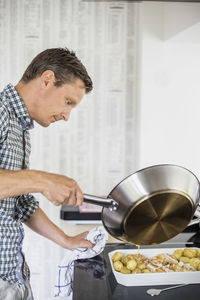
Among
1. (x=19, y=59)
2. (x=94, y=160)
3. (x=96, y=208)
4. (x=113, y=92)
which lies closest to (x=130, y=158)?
(x=94, y=160)

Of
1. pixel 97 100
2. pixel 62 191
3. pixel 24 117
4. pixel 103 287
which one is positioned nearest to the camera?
pixel 62 191

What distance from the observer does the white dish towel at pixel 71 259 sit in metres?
1.14

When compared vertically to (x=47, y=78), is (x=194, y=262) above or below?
below

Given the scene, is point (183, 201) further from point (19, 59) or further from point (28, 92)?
→ point (19, 59)

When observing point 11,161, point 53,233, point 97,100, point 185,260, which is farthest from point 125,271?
point 97,100

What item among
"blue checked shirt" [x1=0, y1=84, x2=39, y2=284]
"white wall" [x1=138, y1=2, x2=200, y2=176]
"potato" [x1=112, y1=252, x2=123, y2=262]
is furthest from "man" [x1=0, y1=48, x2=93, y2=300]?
"white wall" [x1=138, y1=2, x2=200, y2=176]

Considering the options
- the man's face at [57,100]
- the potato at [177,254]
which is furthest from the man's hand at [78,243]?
the man's face at [57,100]

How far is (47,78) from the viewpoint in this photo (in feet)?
3.61

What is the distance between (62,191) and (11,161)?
278 mm

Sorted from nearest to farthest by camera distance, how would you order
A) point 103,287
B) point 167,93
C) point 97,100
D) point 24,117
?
point 103,287 → point 24,117 → point 167,93 → point 97,100

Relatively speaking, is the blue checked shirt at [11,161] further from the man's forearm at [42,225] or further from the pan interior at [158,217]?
the pan interior at [158,217]

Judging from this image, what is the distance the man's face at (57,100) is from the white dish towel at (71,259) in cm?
41

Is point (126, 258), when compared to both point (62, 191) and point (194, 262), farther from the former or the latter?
point (62, 191)

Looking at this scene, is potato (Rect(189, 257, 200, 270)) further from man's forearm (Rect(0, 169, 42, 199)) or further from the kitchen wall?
the kitchen wall
